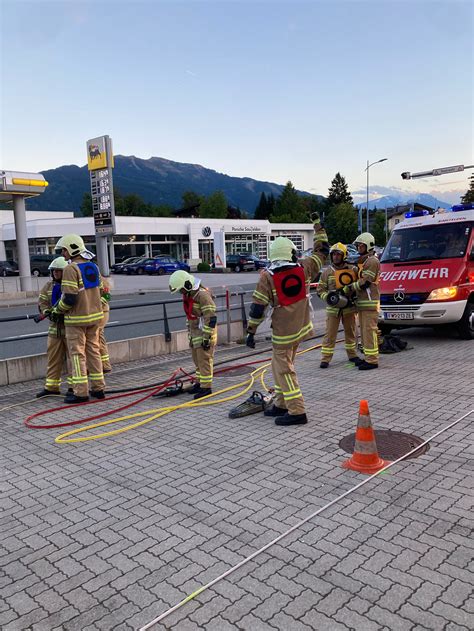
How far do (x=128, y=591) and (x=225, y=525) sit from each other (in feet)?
2.80

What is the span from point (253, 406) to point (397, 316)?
4804mm

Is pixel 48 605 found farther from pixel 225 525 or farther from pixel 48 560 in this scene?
Answer: pixel 225 525

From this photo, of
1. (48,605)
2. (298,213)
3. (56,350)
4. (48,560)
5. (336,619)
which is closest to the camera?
(336,619)

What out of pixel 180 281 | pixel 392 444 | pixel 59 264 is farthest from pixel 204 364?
pixel 392 444

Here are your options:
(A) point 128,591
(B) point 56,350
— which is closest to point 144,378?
(B) point 56,350

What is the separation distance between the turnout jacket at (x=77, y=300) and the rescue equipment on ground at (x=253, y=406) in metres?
2.27

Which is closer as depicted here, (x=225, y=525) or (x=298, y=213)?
(x=225, y=525)

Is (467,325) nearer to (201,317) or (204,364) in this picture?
(204,364)

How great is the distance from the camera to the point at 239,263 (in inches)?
1763

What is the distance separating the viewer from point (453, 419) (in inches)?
218

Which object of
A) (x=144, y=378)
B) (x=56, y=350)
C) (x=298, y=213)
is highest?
(x=298, y=213)

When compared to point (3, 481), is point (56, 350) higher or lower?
higher

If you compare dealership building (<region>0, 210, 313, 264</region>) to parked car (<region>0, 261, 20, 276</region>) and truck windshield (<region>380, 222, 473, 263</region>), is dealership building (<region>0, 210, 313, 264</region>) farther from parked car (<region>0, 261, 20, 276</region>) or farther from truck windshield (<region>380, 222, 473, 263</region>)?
truck windshield (<region>380, 222, 473, 263</region>)

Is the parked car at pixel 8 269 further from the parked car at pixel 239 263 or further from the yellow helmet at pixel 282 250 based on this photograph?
the yellow helmet at pixel 282 250
